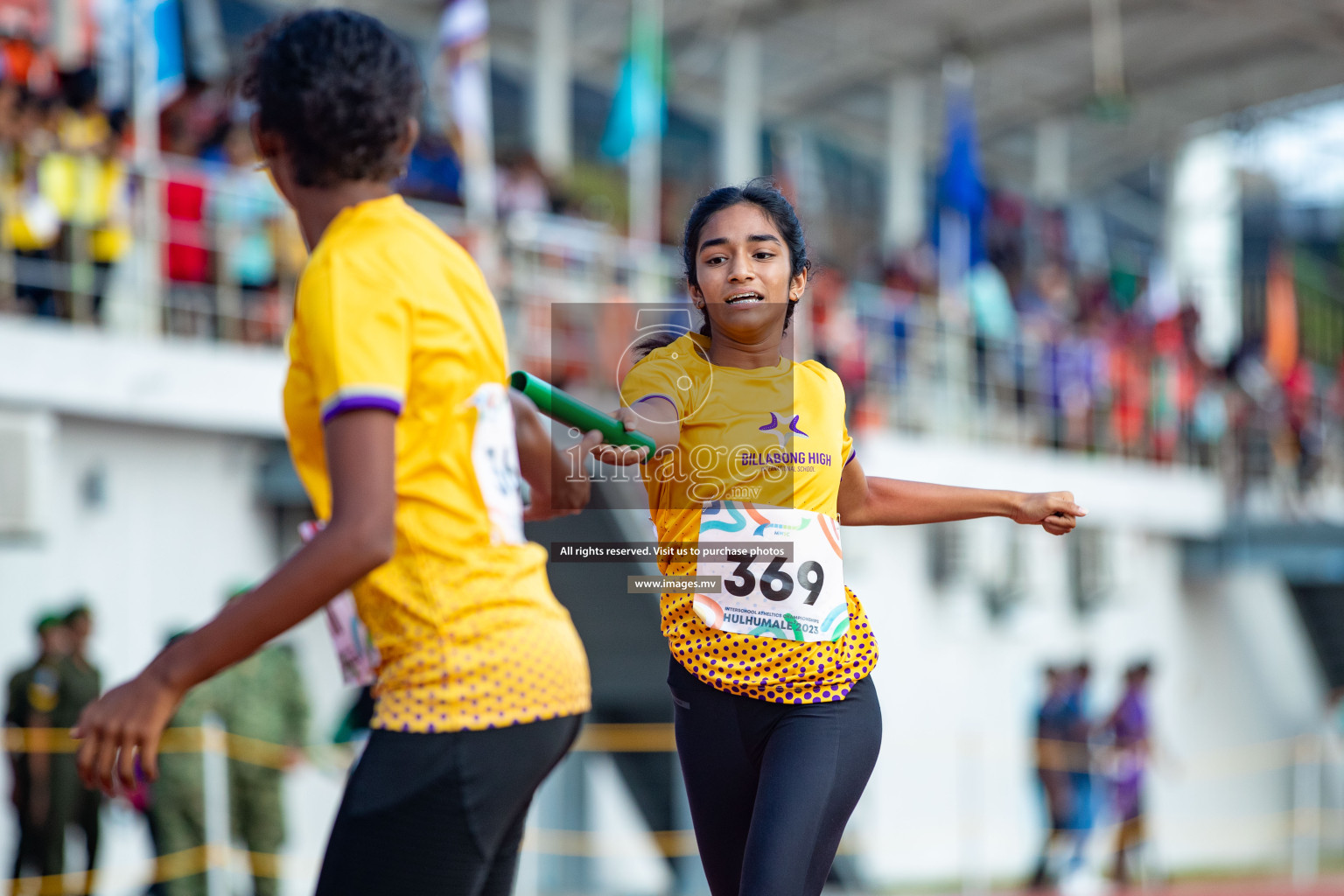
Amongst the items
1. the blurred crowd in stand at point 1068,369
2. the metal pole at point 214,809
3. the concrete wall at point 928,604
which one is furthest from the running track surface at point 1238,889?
the metal pole at point 214,809

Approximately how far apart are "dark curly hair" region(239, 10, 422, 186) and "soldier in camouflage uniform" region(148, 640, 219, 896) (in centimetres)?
576

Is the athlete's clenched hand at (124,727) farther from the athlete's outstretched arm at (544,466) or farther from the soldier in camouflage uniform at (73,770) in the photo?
the soldier in camouflage uniform at (73,770)

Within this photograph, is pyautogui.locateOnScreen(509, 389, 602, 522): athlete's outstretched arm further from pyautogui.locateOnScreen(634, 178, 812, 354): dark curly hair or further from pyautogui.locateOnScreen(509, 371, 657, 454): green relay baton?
pyautogui.locateOnScreen(634, 178, 812, 354): dark curly hair

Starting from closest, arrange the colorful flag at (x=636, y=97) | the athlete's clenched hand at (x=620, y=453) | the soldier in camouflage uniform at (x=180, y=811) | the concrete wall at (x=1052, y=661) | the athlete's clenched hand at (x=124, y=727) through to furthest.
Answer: the athlete's clenched hand at (x=124, y=727), the athlete's clenched hand at (x=620, y=453), the soldier in camouflage uniform at (x=180, y=811), the colorful flag at (x=636, y=97), the concrete wall at (x=1052, y=661)

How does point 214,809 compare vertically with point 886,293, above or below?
below

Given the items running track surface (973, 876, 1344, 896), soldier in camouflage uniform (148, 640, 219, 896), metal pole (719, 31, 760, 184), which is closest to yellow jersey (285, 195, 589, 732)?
soldier in camouflage uniform (148, 640, 219, 896)

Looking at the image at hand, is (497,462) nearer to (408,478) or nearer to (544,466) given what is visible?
(408,478)

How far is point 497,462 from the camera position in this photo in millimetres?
2410

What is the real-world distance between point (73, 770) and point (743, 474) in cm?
627

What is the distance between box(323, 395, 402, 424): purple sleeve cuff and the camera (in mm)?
2119

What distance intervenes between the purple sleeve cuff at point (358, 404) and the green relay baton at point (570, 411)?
421 millimetres

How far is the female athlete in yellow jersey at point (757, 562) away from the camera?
2.86 metres

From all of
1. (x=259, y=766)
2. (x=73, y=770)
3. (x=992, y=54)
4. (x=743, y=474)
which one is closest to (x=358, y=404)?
(x=743, y=474)

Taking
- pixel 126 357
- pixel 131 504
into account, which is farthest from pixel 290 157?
pixel 131 504
